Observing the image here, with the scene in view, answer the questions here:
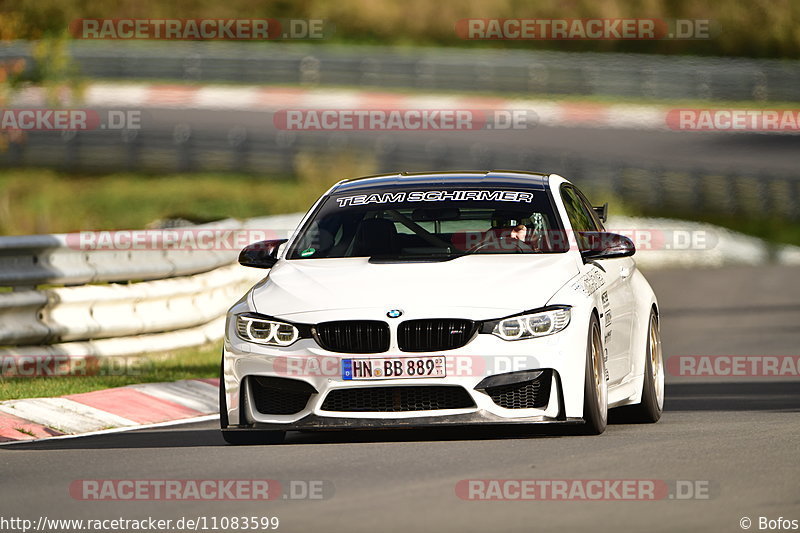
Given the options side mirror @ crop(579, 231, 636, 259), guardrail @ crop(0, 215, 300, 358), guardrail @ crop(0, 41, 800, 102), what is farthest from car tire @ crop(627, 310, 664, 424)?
guardrail @ crop(0, 41, 800, 102)

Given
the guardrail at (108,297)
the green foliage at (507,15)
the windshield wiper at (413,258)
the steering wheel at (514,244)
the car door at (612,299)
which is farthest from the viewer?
the green foliage at (507,15)

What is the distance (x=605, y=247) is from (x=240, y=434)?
239cm

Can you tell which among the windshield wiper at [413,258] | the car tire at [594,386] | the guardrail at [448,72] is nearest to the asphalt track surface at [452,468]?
the car tire at [594,386]

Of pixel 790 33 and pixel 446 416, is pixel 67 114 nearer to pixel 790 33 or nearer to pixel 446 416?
pixel 790 33

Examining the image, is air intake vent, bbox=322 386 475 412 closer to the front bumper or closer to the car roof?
the front bumper

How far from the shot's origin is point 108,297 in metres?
13.9

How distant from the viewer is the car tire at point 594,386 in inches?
368

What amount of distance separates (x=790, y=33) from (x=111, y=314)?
39.7 meters

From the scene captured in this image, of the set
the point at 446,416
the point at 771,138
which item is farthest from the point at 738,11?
the point at 446,416

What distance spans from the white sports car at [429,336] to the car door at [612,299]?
3cm

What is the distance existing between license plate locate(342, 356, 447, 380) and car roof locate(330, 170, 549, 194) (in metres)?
1.91

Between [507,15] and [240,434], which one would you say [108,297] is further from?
[507,15]

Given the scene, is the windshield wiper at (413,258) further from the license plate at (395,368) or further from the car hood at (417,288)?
the license plate at (395,368)

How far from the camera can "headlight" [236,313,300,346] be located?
9375 millimetres
